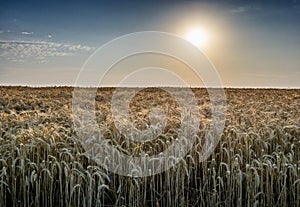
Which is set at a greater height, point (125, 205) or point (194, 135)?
point (194, 135)

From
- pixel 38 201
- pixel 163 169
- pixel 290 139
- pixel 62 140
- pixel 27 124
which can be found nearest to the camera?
pixel 38 201

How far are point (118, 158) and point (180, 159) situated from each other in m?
1.17

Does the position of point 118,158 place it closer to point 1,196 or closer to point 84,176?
point 84,176

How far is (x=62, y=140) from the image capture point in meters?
7.43

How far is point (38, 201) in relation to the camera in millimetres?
6168

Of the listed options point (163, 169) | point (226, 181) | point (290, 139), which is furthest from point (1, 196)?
point (290, 139)

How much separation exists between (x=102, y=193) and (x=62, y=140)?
1632 mm

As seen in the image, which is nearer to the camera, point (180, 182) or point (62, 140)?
point (180, 182)

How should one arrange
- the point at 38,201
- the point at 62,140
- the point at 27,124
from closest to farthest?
the point at 38,201 < the point at 62,140 < the point at 27,124

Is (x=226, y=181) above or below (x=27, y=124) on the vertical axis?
below

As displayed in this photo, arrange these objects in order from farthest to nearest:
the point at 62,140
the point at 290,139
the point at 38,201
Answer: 1. the point at 290,139
2. the point at 62,140
3. the point at 38,201

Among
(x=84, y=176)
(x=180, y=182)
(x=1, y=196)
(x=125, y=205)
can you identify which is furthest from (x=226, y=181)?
(x=1, y=196)

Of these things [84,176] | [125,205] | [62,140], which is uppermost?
[62,140]

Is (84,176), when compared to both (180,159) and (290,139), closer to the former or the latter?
(180,159)
